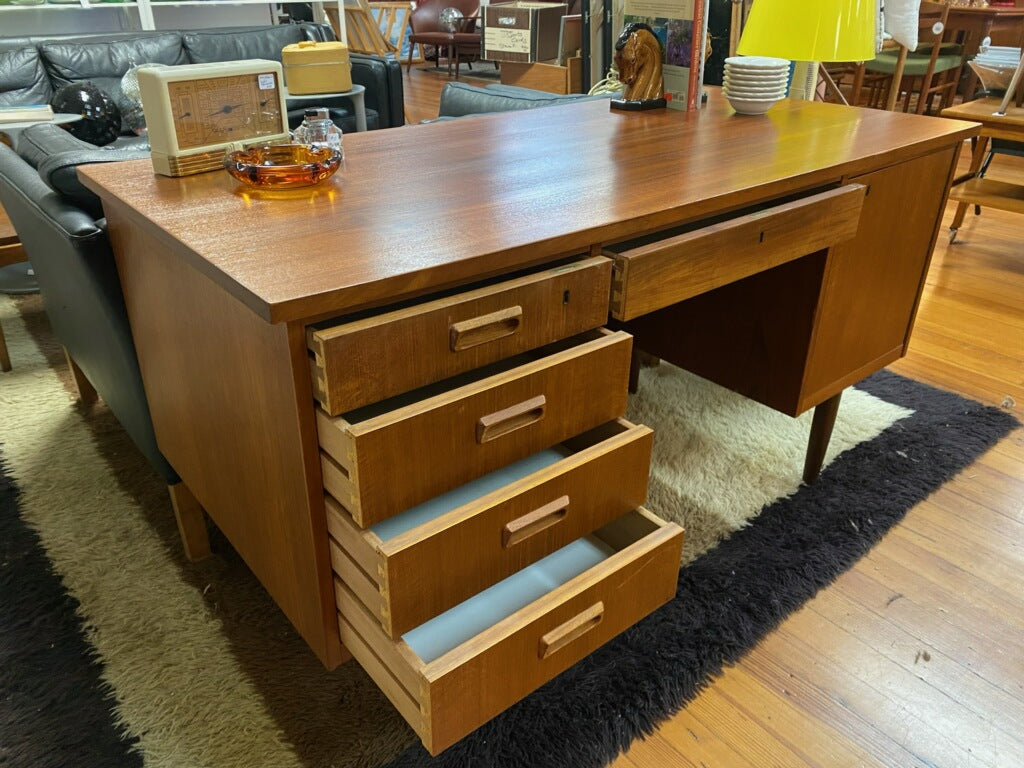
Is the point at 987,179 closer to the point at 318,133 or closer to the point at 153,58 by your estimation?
the point at 318,133

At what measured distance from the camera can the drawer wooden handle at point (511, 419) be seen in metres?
0.85

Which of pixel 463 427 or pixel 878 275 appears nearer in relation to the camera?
pixel 463 427

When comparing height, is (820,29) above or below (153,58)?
above

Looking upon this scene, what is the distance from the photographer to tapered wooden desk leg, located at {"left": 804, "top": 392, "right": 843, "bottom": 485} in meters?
1.56

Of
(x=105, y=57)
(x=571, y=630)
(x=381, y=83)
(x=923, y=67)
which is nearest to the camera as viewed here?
(x=571, y=630)

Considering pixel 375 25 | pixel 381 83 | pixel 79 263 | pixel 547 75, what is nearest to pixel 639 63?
pixel 79 263

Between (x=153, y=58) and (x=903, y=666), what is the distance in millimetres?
4041

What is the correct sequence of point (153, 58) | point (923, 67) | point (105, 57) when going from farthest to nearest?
point (923, 67) → point (153, 58) → point (105, 57)

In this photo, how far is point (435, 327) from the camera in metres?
0.79

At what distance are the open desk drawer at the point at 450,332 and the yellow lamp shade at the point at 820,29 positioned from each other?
35.4 inches

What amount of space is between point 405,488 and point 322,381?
5.9 inches

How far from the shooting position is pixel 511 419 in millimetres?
878

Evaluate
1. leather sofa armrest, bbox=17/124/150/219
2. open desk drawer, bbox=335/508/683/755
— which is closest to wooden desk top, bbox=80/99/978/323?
leather sofa armrest, bbox=17/124/150/219

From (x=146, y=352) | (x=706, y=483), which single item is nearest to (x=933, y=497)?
(x=706, y=483)
